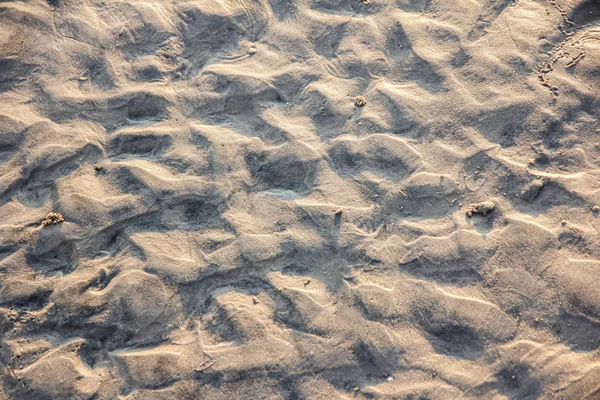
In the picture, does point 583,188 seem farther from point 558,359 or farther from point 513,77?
point 558,359

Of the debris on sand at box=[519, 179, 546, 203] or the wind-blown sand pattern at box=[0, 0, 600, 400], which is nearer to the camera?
the wind-blown sand pattern at box=[0, 0, 600, 400]

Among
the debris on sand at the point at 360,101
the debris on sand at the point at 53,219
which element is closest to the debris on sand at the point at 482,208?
the debris on sand at the point at 360,101

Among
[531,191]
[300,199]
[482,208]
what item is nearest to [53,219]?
[300,199]

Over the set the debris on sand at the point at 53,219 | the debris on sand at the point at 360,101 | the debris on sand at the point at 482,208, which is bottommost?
the debris on sand at the point at 53,219

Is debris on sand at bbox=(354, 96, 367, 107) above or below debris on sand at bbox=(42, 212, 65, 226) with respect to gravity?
above

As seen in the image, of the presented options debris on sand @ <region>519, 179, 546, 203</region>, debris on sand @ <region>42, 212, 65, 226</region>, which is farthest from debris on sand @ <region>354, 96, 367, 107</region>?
debris on sand @ <region>42, 212, 65, 226</region>

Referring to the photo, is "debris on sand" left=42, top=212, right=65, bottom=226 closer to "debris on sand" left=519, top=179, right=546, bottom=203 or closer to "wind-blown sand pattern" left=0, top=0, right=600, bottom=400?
"wind-blown sand pattern" left=0, top=0, right=600, bottom=400

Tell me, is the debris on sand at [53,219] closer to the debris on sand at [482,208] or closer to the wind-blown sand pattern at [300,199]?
the wind-blown sand pattern at [300,199]
